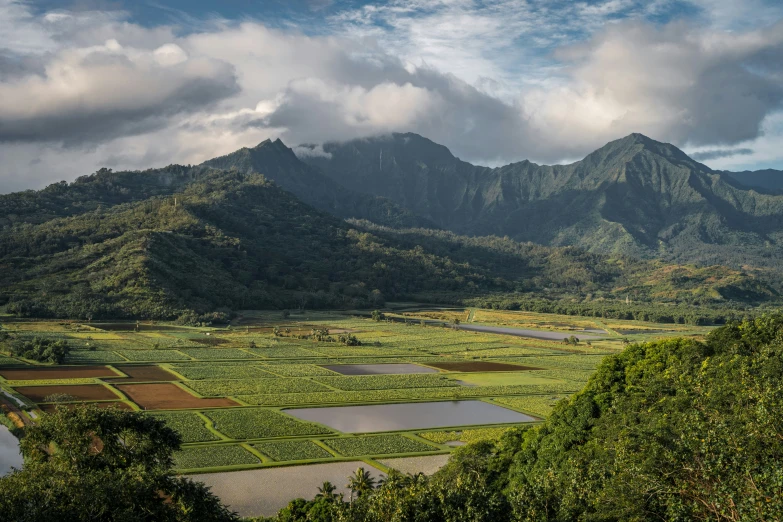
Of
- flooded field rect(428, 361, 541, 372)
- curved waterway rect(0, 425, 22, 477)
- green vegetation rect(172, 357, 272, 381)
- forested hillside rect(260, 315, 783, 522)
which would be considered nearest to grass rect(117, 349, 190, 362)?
green vegetation rect(172, 357, 272, 381)

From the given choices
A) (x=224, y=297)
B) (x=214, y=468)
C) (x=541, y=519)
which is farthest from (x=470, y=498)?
(x=224, y=297)

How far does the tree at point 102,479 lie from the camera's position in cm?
2789

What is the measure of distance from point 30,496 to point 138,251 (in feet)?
522

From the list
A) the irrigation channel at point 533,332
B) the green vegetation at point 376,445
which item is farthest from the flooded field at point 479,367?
the green vegetation at point 376,445

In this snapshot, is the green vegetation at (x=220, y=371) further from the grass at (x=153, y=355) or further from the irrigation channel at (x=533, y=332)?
the irrigation channel at (x=533, y=332)

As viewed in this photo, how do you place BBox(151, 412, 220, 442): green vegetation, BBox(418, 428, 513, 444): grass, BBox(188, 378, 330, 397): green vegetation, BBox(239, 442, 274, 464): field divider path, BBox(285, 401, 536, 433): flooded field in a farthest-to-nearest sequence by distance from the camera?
BBox(188, 378, 330, 397): green vegetation < BBox(285, 401, 536, 433): flooded field < BBox(418, 428, 513, 444): grass < BBox(151, 412, 220, 442): green vegetation < BBox(239, 442, 274, 464): field divider path

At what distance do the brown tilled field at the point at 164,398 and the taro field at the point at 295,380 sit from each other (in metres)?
0.11

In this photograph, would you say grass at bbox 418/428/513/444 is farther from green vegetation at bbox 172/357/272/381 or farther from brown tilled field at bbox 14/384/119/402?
green vegetation at bbox 172/357/272/381

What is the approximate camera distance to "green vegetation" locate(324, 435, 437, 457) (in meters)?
55.7

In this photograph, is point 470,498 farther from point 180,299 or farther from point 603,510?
point 180,299

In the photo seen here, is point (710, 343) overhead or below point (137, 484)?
overhead

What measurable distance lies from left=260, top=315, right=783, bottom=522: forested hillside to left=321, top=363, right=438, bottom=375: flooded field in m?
46.6

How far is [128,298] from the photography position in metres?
155

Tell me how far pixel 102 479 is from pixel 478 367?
7703cm
